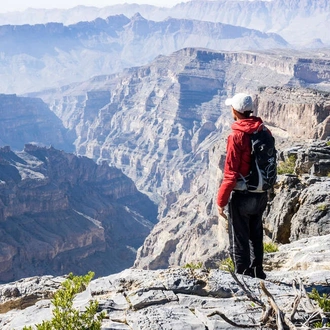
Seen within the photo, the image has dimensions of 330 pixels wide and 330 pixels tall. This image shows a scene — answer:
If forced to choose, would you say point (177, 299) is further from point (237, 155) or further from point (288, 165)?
point (288, 165)

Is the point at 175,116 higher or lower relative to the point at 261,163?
lower

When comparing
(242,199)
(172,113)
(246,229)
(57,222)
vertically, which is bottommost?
(57,222)

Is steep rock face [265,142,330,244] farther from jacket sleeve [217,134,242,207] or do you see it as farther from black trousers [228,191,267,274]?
jacket sleeve [217,134,242,207]

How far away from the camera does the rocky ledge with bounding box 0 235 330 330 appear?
535 centimetres

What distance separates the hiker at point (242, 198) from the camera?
6809mm

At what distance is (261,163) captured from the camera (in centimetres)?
688

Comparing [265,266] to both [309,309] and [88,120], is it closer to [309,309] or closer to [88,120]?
[309,309]

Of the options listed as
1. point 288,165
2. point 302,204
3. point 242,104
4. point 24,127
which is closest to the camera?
point 242,104

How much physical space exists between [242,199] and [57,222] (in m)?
66.3

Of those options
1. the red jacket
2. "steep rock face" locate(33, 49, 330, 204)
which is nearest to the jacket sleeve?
the red jacket

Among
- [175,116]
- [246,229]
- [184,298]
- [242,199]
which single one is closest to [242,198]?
[242,199]

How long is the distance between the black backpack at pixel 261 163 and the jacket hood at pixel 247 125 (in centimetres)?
6

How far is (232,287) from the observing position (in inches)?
249

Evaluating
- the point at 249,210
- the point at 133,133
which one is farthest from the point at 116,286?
the point at 133,133
